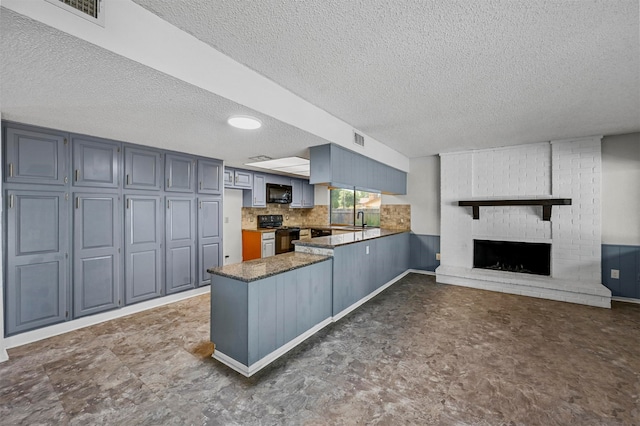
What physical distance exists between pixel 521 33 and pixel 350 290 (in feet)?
9.39

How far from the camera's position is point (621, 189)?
3.81 meters

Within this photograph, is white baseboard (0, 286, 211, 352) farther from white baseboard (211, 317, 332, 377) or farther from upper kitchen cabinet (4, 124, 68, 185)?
white baseboard (211, 317, 332, 377)

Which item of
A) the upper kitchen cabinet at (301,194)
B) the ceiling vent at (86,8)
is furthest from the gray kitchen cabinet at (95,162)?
the upper kitchen cabinet at (301,194)

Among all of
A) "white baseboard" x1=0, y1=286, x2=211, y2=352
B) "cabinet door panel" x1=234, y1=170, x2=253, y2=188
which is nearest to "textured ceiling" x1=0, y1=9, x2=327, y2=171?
"cabinet door panel" x1=234, y1=170, x2=253, y2=188

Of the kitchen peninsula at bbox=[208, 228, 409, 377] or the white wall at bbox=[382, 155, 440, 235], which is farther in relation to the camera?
the white wall at bbox=[382, 155, 440, 235]

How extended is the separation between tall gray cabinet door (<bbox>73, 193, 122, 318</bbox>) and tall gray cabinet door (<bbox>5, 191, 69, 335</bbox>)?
95mm

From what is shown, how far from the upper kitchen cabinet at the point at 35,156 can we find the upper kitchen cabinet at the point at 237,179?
96.8 inches

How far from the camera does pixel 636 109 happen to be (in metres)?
2.86

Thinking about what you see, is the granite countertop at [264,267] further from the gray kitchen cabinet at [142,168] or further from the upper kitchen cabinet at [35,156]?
the upper kitchen cabinet at [35,156]

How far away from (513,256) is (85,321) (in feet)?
20.0

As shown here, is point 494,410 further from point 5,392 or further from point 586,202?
point 586,202

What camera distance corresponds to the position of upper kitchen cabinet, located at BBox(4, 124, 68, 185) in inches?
98.8

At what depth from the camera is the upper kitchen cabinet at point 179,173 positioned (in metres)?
3.68

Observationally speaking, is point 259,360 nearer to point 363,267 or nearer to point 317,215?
point 363,267
